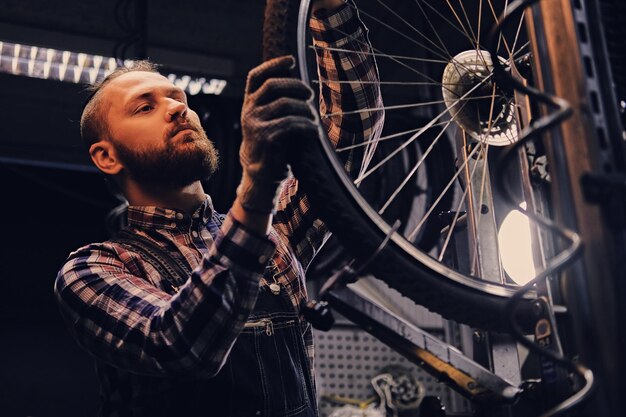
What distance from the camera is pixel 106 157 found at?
4.60 feet

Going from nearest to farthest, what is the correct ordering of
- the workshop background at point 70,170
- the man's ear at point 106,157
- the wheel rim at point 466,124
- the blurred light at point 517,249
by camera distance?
the wheel rim at point 466,124 → the man's ear at point 106,157 → the blurred light at point 517,249 → the workshop background at point 70,170

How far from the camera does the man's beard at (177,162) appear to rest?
1239mm

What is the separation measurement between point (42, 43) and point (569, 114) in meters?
2.96

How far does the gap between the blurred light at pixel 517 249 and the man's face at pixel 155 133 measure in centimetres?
81

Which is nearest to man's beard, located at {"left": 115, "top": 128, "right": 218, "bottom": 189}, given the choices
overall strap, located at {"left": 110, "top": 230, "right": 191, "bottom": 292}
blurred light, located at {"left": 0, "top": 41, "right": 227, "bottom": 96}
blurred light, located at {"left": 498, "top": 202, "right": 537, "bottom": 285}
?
overall strap, located at {"left": 110, "top": 230, "right": 191, "bottom": 292}

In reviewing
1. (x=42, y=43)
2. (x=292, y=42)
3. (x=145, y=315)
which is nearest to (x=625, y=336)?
(x=292, y=42)

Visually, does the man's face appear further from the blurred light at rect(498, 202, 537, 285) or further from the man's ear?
the blurred light at rect(498, 202, 537, 285)

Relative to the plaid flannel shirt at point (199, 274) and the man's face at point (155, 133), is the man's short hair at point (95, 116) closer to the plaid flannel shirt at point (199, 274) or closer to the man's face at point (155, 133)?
the man's face at point (155, 133)

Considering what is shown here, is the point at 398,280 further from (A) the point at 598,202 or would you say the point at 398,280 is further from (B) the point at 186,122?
(B) the point at 186,122

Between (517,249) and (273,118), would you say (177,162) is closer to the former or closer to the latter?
(273,118)

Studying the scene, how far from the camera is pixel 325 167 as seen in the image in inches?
31.3

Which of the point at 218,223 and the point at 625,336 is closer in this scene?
the point at 625,336

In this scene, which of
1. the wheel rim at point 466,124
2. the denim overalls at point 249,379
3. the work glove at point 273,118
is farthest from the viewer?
the denim overalls at point 249,379

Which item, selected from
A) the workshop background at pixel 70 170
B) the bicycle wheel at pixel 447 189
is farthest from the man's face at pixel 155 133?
the workshop background at pixel 70 170
